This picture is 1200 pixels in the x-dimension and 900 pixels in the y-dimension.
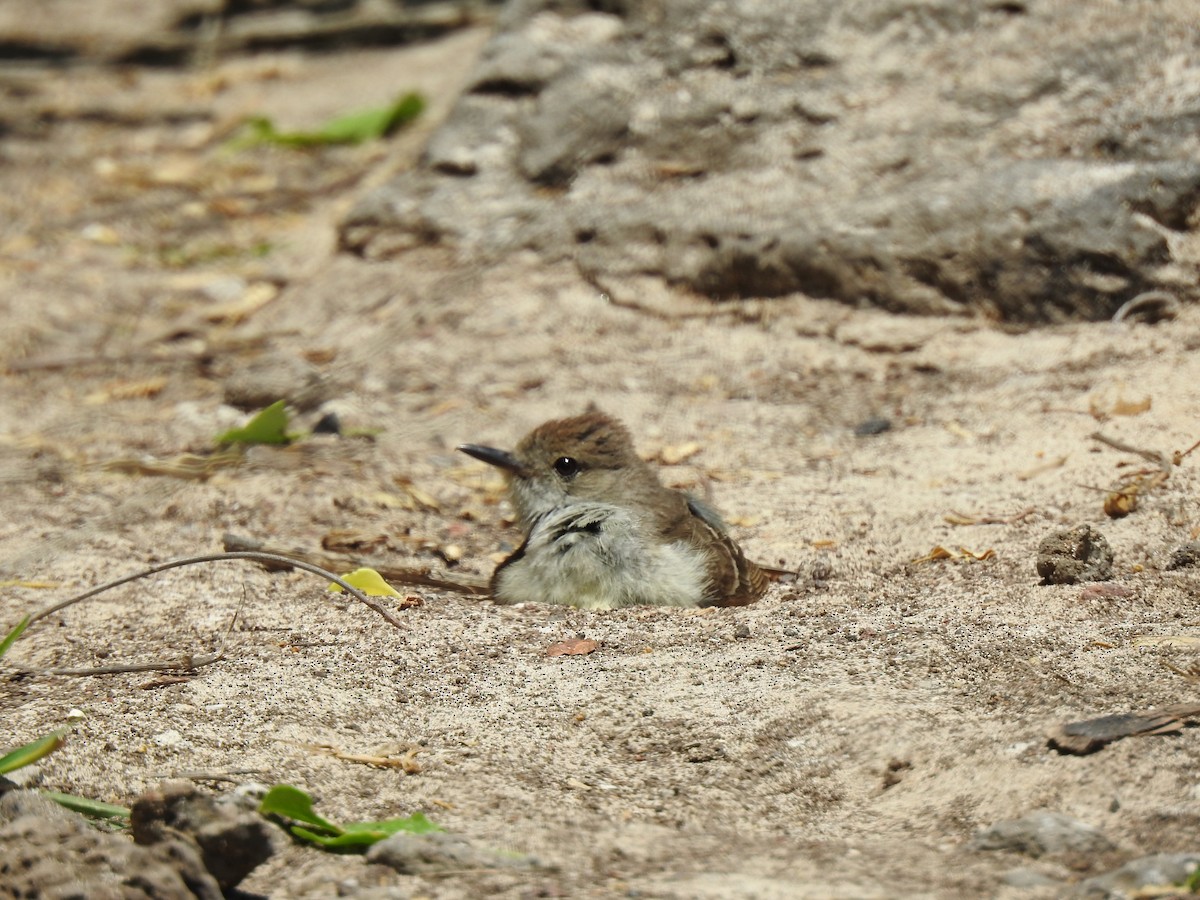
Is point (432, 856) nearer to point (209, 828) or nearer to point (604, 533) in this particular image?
point (209, 828)

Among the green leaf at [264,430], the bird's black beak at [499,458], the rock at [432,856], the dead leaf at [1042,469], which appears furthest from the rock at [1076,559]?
the green leaf at [264,430]

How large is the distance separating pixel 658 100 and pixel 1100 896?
5638 millimetres

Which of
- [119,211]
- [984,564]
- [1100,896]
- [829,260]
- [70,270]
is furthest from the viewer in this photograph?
[119,211]

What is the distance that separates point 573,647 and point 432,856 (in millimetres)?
1276

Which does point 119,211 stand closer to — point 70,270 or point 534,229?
point 70,270

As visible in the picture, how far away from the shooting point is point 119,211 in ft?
29.4

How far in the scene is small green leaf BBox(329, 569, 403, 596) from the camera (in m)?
4.51

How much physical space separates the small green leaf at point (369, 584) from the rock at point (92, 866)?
1.74 m

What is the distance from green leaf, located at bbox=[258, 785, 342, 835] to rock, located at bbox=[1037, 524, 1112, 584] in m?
2.30

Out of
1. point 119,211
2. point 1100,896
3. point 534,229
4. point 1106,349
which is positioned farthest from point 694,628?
point 119,211

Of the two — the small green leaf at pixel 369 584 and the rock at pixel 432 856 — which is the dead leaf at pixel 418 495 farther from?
the rock at pixel 432 856

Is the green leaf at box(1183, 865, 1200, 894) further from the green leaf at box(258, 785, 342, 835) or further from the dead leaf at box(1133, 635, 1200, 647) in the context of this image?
the green leaf at box(258, 785, 342, 835)

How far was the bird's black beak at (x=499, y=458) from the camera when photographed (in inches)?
205

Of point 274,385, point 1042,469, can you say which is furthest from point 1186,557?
point 274,385
